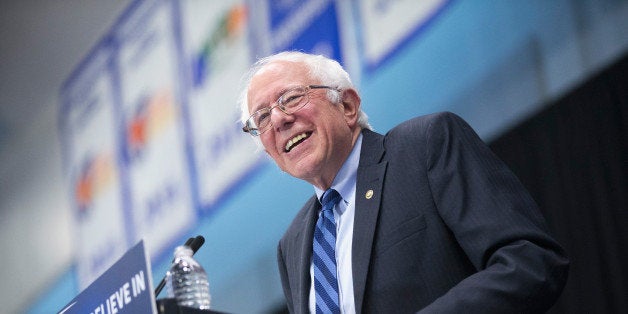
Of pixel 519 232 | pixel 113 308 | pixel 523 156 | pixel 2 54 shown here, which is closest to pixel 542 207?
pixel 523 156

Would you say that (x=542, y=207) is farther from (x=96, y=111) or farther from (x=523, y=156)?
(x=96, y=111)

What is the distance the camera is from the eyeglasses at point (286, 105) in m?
2.43

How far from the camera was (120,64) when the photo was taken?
495 centimetres

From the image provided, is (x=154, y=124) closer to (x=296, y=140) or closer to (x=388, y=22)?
(x=388, y=22)

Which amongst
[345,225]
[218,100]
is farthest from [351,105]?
[218,100]

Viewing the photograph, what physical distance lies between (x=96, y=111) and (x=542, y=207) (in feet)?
9.05

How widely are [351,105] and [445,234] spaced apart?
2.03ft

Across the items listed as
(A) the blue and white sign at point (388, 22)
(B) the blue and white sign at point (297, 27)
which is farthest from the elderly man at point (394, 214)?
(B) the blue and white sign at point (297, 27)

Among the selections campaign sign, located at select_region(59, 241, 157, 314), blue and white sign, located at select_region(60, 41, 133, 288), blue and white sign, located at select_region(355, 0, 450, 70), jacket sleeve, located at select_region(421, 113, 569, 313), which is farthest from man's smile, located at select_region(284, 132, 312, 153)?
blue and white sign, located at select_region(60, 41, 133, 288)

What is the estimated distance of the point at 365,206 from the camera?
2.13 m

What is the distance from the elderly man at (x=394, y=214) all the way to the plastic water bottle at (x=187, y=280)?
0.31m

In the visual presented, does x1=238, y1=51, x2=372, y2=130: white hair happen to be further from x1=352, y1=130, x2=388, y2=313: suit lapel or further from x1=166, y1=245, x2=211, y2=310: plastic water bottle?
x1=166, y1=245, x2=211, y2=310: plastic water bottle

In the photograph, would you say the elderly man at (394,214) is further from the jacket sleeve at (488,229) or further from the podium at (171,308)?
the podium at (171,308)

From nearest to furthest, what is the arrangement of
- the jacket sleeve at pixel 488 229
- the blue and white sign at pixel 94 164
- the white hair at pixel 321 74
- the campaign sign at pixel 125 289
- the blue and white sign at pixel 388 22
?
the campaign sign at pixel 125 289 → the jacket sleeve at pixel 488 229 → the white hair at pixel 321 74 → the blue and white sign at pixel 388 22 → the blue and white sign at pixel 94 164
